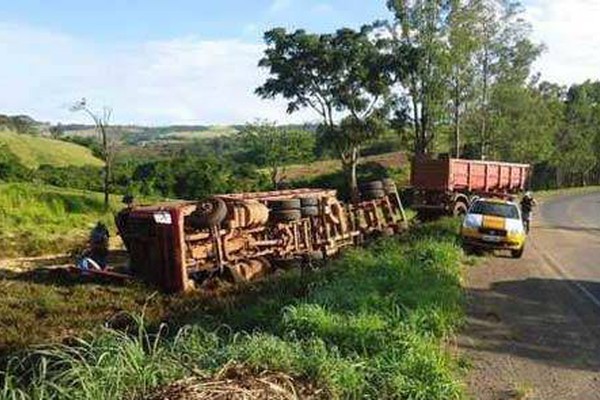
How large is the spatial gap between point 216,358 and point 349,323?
3.27 metres

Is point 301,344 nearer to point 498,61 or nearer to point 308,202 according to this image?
point 308,202

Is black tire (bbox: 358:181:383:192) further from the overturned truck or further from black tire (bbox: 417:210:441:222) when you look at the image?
black tire (bbox: 417:210:441:222)

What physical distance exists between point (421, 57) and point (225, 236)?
32557mm

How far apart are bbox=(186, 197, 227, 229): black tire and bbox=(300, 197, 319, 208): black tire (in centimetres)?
380

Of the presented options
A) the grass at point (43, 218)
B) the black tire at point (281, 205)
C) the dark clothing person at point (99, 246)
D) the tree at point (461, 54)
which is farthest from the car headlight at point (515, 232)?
the tree at point (461, 54)

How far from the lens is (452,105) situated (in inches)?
2167

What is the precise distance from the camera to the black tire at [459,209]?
118 ft

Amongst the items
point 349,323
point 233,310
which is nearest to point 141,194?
point 233,310

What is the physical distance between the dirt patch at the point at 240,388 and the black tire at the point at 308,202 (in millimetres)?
16000

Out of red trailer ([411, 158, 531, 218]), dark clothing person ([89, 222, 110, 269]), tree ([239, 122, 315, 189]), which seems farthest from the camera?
tree ([239, 122, 315, 189])

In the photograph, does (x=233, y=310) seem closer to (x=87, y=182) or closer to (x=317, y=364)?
(x=317, y=364)

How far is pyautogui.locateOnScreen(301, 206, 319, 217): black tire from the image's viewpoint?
24.0 metres

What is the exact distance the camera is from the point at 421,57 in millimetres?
50906

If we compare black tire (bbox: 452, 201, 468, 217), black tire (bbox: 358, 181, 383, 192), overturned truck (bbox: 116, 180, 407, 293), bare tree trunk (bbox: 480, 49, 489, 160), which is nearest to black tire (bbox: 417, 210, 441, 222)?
black tire (bbox: 452, 201, 468, 217)
